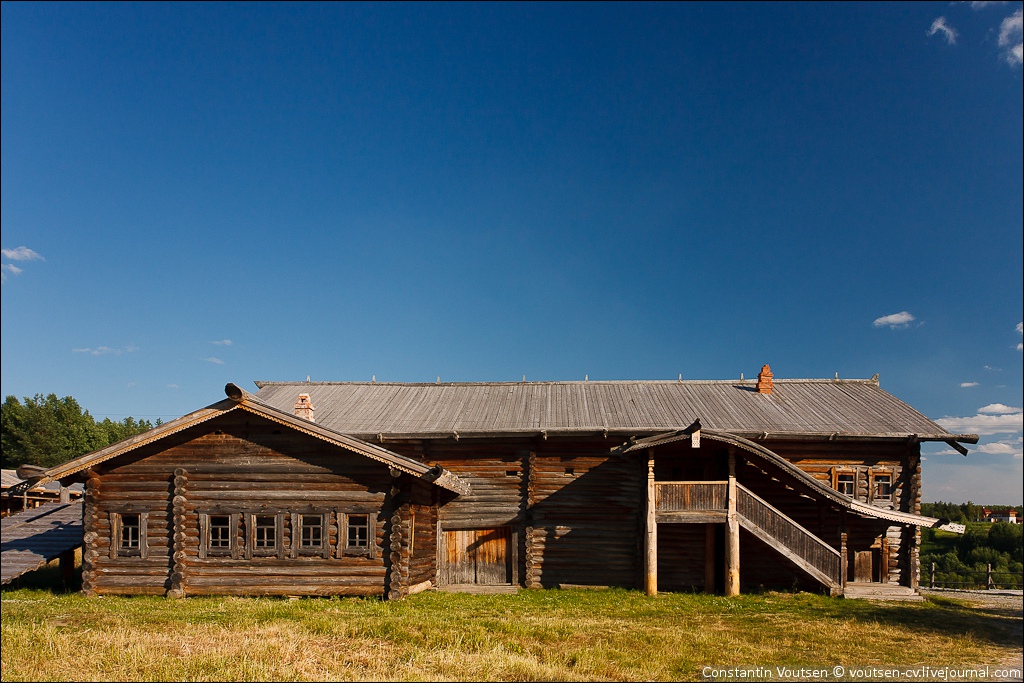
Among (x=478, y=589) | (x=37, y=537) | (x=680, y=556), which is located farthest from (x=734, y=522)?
Answer: (x=37, y=537)

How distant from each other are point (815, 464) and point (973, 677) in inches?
437

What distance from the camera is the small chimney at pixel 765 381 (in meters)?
25.0

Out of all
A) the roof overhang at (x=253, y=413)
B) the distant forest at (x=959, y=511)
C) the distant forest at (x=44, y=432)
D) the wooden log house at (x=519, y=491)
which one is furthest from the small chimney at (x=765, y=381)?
the distant forest at (x=44, y=432)

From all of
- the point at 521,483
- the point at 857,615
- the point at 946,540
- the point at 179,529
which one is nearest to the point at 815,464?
the point at 857,615

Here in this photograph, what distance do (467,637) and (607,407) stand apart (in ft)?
40.5

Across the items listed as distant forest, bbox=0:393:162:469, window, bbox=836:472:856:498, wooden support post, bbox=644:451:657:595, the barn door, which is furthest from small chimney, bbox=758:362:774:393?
distant forest, bbox=0:393:162:469

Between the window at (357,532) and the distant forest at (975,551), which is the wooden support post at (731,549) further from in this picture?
the distant forest at (975,551)

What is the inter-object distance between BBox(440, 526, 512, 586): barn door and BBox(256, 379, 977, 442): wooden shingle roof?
124 inches

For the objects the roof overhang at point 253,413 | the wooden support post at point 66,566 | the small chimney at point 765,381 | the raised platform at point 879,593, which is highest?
the small chimney at point 765,381

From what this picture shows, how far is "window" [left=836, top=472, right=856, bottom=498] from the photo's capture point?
2111 cm

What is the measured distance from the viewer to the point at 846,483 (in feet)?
69.2

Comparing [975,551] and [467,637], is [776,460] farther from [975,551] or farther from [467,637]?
[975,551]

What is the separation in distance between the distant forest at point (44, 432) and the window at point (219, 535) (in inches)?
1947

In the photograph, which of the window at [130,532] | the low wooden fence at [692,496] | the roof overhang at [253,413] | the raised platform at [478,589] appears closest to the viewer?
the roof overhang at [253,413]
